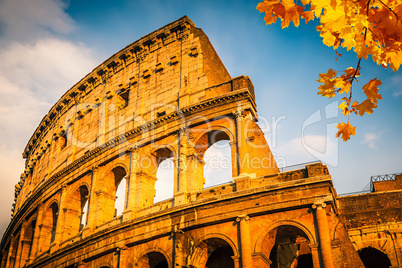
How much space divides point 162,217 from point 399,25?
14495mm

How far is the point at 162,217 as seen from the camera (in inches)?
664

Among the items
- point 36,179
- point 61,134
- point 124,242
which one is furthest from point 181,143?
point 36,179

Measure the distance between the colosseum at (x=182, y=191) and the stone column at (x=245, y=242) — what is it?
36 millimetres

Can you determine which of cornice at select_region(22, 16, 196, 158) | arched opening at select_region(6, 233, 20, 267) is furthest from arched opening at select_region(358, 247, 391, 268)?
arched opening at select_region(6, 233, 20, 267)

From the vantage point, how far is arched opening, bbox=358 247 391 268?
17.1 meters

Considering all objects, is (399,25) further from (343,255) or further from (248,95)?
(248,95)

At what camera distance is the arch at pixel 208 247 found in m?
15.5

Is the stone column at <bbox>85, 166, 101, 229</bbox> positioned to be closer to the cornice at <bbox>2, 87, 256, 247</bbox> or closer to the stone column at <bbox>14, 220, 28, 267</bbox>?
the cornice at <bbox>2, 87, 256, 247</bbox>

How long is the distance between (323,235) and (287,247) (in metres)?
2.44

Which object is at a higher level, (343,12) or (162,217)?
(162,217)

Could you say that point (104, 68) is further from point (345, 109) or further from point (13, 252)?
point (345, 109)

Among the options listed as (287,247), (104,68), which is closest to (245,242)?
(287,247)

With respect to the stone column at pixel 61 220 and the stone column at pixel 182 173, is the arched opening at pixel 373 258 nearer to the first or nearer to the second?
the stone column at pixel 182 173

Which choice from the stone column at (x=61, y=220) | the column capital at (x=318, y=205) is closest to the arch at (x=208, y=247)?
the column capital at (x=318, y=205)
